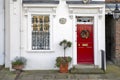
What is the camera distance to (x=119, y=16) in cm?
1817

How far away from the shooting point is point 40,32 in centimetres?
1845

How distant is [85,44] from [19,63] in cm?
370

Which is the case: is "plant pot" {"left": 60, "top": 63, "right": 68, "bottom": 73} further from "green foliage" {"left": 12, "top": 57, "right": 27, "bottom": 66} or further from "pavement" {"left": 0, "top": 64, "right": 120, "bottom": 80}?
"green foliage" {"left": 12, "top": 57, "right": 27, "bottom": 66}

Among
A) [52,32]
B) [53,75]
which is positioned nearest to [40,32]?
[52,32]

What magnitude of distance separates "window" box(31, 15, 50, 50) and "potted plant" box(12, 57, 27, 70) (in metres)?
0.95

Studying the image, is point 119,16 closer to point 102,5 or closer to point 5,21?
point 102,5

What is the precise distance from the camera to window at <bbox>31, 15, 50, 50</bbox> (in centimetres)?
1836

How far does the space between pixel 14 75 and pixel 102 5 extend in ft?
19.3

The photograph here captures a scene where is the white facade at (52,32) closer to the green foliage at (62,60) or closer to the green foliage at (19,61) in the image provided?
the green foliage at (19,61)

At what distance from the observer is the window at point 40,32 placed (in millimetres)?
18359

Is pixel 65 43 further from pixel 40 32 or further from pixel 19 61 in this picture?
pixel 19 61

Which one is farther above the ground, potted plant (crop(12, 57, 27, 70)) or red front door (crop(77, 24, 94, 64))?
red front door (crop(77, 24, 94, 64))

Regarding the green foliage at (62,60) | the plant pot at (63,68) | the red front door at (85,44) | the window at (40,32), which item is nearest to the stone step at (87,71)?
the plant pot at (63,68)

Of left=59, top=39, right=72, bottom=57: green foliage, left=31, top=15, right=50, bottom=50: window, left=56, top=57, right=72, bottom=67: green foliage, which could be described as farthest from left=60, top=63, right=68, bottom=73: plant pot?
left=31, top=15, right=50, bottom=50: window
